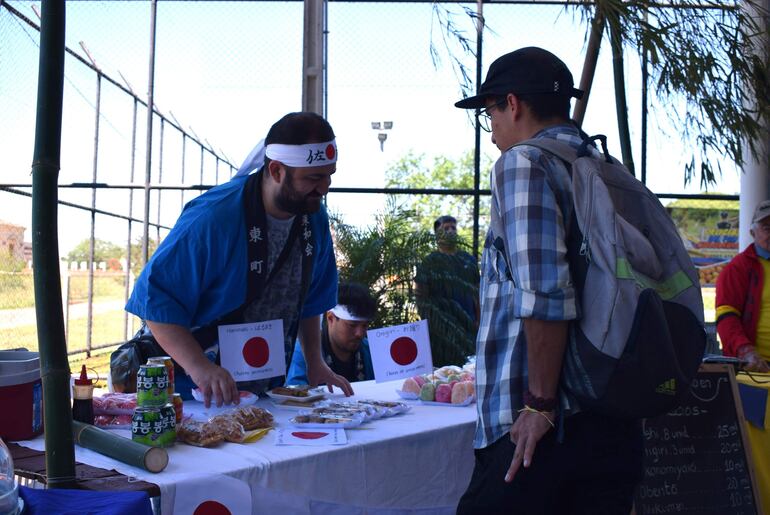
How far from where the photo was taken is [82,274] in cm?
1071

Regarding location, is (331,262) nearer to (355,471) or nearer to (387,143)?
(355,471)

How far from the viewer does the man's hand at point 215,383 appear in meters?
2.17

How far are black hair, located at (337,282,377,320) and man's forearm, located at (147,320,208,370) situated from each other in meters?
1.30

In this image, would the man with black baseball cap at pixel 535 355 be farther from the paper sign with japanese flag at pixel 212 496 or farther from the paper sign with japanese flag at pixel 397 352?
the paper sign with japanese flag at pixel 397 352

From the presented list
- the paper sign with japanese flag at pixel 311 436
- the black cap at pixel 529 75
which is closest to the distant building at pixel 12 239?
the paper sign with japanese flag at pixel 311 436

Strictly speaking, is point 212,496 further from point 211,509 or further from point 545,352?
point 545,352

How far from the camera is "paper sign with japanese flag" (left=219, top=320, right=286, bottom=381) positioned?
2348 millimetres

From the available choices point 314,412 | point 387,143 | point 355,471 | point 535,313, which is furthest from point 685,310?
point 387,143

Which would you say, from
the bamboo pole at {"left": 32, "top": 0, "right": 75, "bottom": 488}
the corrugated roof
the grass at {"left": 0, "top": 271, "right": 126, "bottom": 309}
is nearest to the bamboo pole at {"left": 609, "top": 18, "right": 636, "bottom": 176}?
the grass at {"left": 0, "top": 271, "right": 126, "bottom": 309}

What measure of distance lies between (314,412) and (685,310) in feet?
3.47

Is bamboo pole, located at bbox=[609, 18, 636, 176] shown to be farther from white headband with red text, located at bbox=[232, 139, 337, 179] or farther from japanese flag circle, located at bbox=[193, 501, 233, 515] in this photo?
japanese flag circle, located at bbox=[193, 501, 233, 515]

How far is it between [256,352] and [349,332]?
118 cm

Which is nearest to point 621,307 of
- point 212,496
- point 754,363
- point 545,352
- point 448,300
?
point 545,352

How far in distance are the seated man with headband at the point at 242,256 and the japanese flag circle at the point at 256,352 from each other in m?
0.09
